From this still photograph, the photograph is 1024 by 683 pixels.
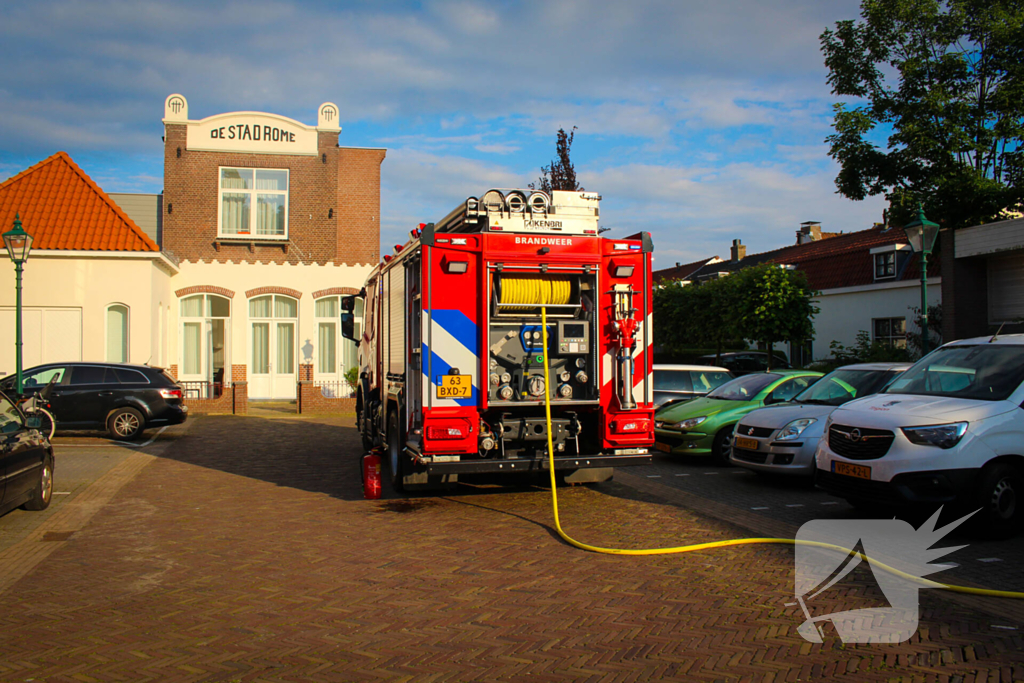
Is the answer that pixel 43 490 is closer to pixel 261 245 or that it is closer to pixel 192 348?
pixel 192 348

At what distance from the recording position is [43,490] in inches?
315

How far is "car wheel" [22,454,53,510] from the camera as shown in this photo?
7871mm

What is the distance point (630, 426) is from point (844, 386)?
3.69 meters

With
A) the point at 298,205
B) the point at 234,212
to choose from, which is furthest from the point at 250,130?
the point at 298,205

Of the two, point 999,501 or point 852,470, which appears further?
point 852,470

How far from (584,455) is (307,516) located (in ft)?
9.86

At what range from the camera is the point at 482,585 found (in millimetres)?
5426

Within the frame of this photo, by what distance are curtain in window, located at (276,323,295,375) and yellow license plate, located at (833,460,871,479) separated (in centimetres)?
1992

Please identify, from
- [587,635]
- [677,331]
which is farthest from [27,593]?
[677,331]

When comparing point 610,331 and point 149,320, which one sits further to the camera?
point 149,320

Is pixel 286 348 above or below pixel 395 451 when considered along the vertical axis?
above

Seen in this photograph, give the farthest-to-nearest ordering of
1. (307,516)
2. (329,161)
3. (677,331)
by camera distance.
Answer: (677,331), (329,161), (307,516)

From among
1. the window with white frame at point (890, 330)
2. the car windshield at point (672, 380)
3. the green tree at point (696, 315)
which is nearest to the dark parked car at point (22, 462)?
the car windshield at point (672, 380)

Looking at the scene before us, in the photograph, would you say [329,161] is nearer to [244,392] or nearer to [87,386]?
[244,392]
